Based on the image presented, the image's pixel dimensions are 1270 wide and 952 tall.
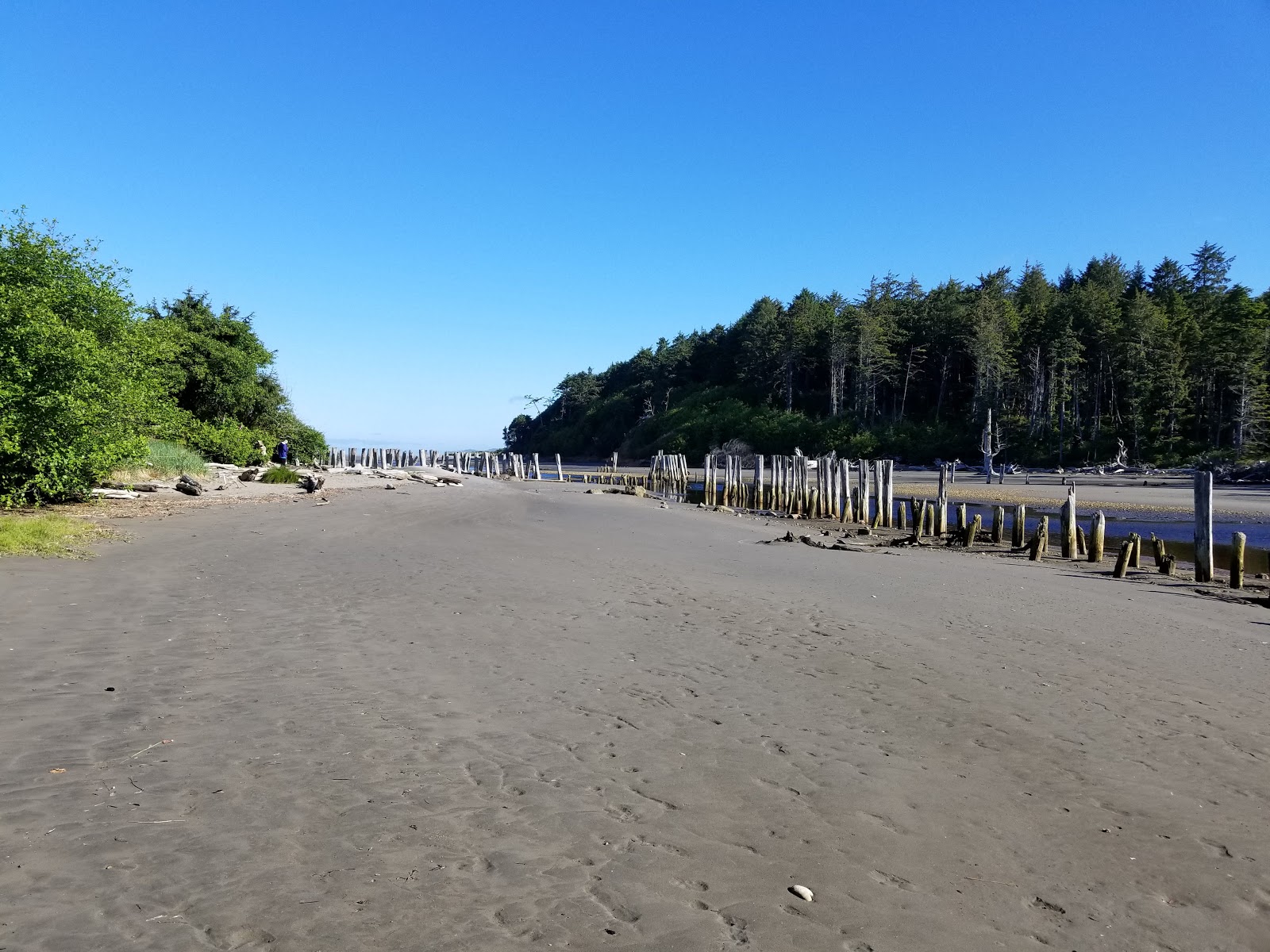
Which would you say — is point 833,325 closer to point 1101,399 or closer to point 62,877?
point 1101,399

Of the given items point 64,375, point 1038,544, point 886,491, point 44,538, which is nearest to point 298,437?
point 64,375

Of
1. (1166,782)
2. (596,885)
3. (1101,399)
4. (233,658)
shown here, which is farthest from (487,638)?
(1101,399)

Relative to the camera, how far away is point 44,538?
1104 cm

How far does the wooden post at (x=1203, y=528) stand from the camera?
14.9m

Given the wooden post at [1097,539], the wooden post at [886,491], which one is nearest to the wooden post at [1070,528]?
the wooden post at [1097,539]

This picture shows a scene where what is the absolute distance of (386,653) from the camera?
6.97 m

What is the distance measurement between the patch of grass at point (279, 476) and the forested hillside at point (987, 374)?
2034 inches

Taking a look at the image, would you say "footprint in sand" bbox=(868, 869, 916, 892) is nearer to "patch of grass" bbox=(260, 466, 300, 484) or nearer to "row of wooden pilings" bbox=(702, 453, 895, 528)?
"row of wooden pilings" bbox=(702, 453, 895, 528)

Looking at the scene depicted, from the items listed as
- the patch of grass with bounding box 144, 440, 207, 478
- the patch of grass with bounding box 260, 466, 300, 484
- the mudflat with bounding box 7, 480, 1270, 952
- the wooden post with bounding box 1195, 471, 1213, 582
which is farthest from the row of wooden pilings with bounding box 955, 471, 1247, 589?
the patch of grass with bounding box 260, 466, 300, 484

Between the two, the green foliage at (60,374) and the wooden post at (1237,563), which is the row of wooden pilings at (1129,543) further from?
the green foliage at (60,374)

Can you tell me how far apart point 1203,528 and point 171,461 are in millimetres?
27769

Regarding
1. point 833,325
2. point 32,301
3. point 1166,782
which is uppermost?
point 833,325

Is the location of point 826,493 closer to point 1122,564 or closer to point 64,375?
point 1122,564

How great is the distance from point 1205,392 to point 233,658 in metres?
68.5
